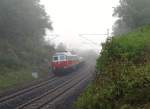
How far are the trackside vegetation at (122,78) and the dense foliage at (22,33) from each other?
2512cm

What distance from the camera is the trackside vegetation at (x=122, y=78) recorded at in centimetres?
1216

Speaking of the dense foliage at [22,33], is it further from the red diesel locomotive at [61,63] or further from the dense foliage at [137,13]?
the dense foliage at [137,13]

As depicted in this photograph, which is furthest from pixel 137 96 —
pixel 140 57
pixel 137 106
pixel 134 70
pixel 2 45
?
pixel 2 45

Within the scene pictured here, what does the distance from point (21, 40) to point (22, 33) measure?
1150mm

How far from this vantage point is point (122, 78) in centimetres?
1292

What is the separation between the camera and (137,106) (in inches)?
460

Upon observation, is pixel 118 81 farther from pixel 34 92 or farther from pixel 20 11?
pixel 20 11

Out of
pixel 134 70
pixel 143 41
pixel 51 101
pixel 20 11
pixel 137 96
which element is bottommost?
pixel 51 101

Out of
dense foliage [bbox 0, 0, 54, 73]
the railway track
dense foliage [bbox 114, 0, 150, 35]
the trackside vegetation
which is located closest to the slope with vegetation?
dense foliage [bbox 0, 0, 54, 73]

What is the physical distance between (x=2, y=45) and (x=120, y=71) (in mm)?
36245

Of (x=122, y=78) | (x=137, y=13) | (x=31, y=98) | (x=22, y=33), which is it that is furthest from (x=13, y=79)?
(x=122, y=78)

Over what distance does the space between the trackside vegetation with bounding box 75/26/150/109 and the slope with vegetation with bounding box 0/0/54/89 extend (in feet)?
66.9

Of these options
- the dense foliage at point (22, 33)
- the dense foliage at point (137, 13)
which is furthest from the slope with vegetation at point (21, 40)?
the dense foliage at point (137, 13)

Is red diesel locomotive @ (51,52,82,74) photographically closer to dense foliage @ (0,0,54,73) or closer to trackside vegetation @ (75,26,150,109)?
dense foliage @ (0,0,54,73)
